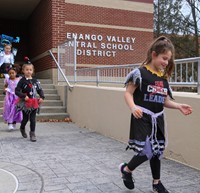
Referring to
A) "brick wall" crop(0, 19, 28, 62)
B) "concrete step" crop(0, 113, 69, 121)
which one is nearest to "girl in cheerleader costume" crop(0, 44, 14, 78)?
"concrete step" crop(0, 113, 69, 121)

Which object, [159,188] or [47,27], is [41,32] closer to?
[47,27]

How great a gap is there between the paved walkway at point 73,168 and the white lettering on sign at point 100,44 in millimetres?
7064

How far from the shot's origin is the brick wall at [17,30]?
58.7 feet

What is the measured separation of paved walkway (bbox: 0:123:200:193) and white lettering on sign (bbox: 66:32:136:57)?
7064mm

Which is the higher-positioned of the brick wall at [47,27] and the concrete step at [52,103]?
the brick wall at [47,27]

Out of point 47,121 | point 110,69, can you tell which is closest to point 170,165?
point 110,69

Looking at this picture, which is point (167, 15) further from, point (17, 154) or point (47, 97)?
point (17, 154)

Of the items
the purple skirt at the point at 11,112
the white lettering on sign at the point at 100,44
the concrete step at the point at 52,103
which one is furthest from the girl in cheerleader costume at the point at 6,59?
the white lettering on sign at the point at 100,44

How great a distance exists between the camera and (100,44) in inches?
559

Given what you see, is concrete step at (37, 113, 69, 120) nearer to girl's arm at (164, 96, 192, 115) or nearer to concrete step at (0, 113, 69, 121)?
concrete step at (0, 113, 69, 121)

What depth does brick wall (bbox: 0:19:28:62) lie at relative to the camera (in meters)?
17.9

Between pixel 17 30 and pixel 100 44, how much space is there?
5967 mm

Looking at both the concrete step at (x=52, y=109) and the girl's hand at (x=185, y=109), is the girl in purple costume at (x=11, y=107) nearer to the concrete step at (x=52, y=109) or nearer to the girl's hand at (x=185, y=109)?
the concrete step at (x=52, y=109)

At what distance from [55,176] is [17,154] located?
1.46 meters
